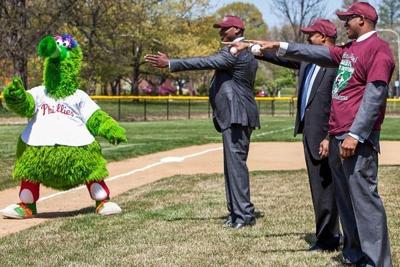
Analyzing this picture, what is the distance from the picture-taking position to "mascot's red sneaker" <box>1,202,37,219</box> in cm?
795

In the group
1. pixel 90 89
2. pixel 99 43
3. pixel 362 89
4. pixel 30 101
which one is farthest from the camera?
pixel 90 89

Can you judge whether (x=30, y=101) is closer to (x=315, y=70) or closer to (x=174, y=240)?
(x=174, y=240)

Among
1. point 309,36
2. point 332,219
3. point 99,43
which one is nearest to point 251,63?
point 309,36

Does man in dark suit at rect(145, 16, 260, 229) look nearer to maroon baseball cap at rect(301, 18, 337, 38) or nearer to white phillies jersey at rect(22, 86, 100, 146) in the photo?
maroon baseball cap at rect(301, 18, 337, 38)

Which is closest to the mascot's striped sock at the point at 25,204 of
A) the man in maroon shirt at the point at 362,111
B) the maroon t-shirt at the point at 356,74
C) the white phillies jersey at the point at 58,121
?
the white phillies jersey at the point at 58,121

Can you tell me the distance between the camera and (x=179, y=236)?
21.7 feet

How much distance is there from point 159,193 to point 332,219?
13.4ft

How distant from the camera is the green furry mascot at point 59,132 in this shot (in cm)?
777

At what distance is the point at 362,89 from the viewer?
4.80 meters

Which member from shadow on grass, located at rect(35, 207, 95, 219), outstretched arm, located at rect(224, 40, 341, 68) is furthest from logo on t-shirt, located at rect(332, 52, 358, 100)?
shadow on grass, located at rect(35, 207, 95, 219)

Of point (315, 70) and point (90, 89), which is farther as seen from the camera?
point (90, 89)

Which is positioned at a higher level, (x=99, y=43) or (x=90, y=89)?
(x=99, y=43)

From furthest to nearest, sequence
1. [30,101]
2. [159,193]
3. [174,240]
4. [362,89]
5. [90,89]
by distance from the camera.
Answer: [90,89] → [159,193] → [30,101] → [174,240] → [362,89]

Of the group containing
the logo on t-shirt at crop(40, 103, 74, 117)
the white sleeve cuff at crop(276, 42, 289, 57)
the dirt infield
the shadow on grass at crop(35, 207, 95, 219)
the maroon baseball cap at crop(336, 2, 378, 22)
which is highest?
the maroon baseball cap at crop(336, 2, 378, 22)
